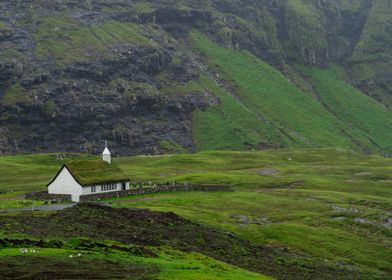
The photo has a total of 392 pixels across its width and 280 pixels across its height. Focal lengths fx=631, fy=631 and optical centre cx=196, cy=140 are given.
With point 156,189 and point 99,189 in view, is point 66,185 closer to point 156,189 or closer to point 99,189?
point 99,189

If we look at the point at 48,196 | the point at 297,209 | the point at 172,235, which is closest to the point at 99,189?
the point at 48,196

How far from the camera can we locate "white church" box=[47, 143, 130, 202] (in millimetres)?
118062

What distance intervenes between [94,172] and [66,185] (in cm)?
654

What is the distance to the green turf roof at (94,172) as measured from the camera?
119062 millimetres

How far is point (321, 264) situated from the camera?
8344cm

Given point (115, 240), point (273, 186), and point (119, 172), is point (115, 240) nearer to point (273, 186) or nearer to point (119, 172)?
point (119, 172)

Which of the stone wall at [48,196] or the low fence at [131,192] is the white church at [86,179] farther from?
the low fence at [131,192]

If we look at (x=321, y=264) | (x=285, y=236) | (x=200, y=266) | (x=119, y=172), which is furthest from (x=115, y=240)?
(x=119, y=172)

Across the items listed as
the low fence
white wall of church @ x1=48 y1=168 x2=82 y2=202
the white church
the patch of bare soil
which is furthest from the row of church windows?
the patch of bare soil

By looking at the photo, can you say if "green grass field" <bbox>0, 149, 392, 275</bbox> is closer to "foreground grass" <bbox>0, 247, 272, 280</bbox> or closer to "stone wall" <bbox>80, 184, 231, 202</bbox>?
"stone wall" <bbox>80, 184, 231, 202</bbox>

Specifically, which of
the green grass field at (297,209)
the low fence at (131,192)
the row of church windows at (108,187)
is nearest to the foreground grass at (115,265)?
the green grass field at (297,209)

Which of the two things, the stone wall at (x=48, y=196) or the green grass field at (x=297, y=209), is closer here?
the green grass field at (x=297, y=209)

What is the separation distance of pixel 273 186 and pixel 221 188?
65.9ft

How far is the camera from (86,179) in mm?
119375
